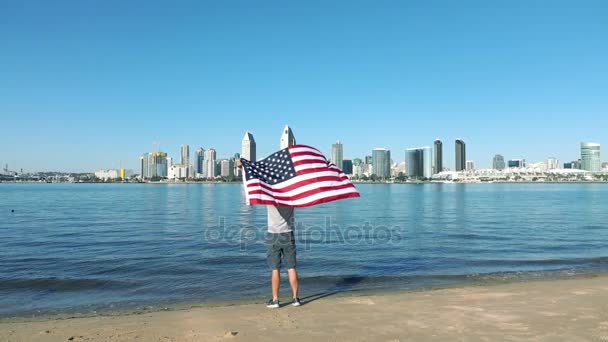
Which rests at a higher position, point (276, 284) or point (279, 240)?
point (279, 240)

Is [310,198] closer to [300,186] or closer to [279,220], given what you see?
[300,186]

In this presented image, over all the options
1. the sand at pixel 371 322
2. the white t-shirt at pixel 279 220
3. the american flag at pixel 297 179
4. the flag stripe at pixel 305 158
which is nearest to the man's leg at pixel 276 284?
the sand at pixel 371 322

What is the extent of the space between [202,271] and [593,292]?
10.8 metres

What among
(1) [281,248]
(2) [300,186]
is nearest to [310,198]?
(2) [300,186]

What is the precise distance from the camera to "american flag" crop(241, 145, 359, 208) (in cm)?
949

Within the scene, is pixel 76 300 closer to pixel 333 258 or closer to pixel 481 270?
pixel 333 258

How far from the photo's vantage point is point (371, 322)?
8.20 metres

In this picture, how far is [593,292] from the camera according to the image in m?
10.6

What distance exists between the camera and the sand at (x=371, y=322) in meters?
7.46

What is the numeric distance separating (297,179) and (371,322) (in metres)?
3.21

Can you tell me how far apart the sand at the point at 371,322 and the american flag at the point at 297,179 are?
2206 millimetres

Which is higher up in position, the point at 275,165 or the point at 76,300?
the point at 275,165

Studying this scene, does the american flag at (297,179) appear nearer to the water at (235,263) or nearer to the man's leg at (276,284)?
the man's leg at (276,284)

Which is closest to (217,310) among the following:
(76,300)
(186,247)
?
(76,300)
